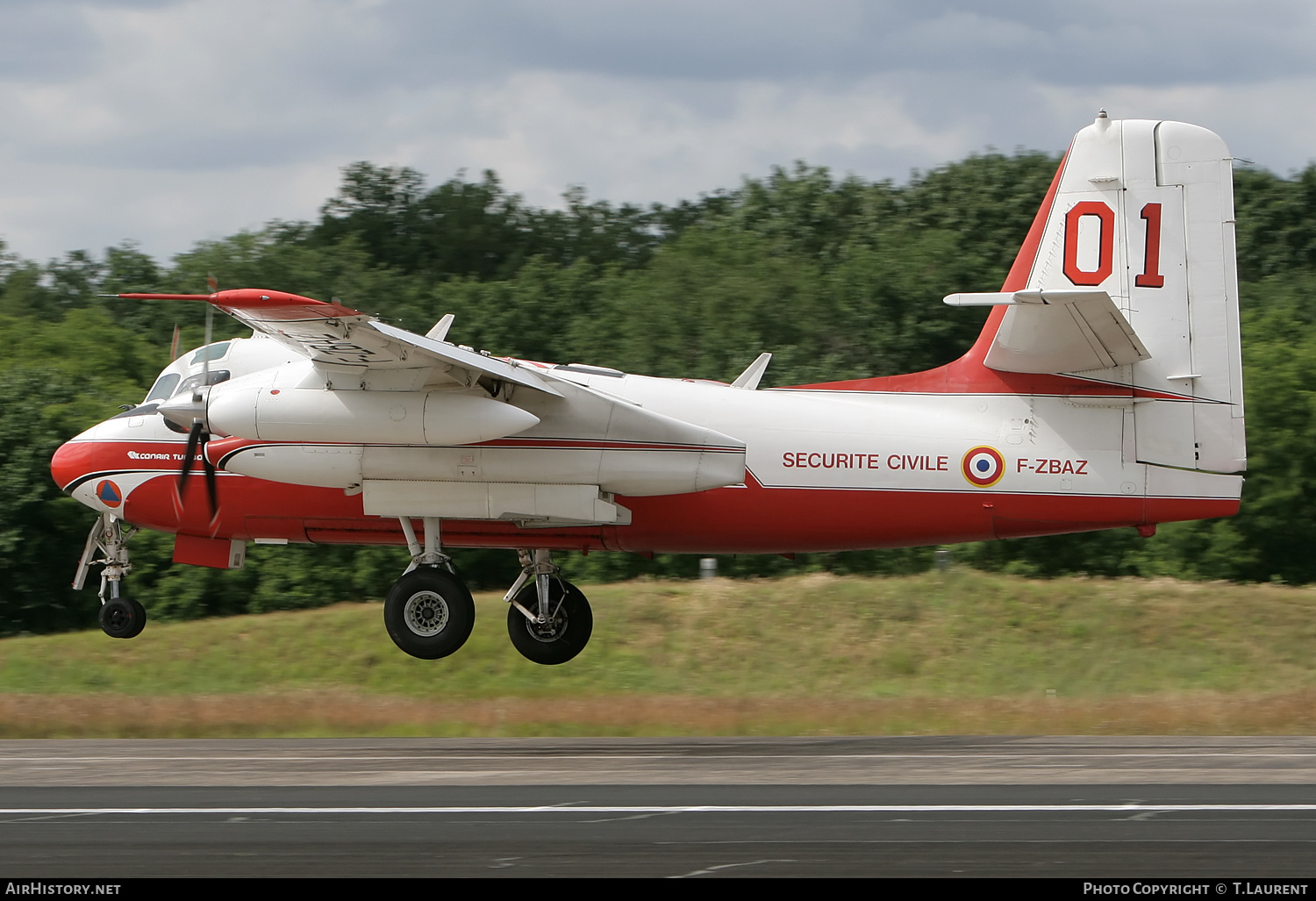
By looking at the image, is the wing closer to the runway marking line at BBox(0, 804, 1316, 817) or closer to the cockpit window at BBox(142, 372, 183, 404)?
the cockpit window at BBox(142, 372, 183, 404)

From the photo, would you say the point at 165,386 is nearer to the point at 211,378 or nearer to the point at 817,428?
the point at 211,378

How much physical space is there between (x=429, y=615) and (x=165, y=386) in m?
4.99

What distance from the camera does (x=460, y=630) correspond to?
18.4m

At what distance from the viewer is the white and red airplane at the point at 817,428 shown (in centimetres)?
1736

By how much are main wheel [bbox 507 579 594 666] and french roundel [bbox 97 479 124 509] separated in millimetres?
5570

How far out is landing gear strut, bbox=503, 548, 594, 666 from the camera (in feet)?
65.7

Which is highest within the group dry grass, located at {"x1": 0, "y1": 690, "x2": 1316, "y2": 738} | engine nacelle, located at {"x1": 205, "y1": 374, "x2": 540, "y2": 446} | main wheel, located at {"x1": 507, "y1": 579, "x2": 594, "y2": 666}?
engine nacelle, located at {"x1": 205, "y1": 374, "x2": 540, "y2": 446}

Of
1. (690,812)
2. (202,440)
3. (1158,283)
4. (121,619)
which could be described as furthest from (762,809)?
(121,619)

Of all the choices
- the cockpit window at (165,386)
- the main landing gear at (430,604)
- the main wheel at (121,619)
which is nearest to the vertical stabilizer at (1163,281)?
the main landing gear at (430,604)

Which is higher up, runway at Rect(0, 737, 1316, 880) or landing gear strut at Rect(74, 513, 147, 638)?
landing gear strut at Rect(74, 513, 147, 638)

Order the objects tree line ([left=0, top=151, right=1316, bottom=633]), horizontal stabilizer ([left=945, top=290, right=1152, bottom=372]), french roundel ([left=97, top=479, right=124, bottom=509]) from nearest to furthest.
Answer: horizontal stabilizer ([left=945, top=290, right=1152, bottom=372]) → french roundel ([left=97, top=479, right=124, bottom=509]) → tree line ([left=0, top=151, right=1316, bottom=633])

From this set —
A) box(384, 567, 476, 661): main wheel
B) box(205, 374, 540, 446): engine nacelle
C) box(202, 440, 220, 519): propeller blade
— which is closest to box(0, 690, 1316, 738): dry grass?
box(384, 567, 476, 661): main wheel

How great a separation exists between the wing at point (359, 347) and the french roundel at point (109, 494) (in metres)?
3.65
